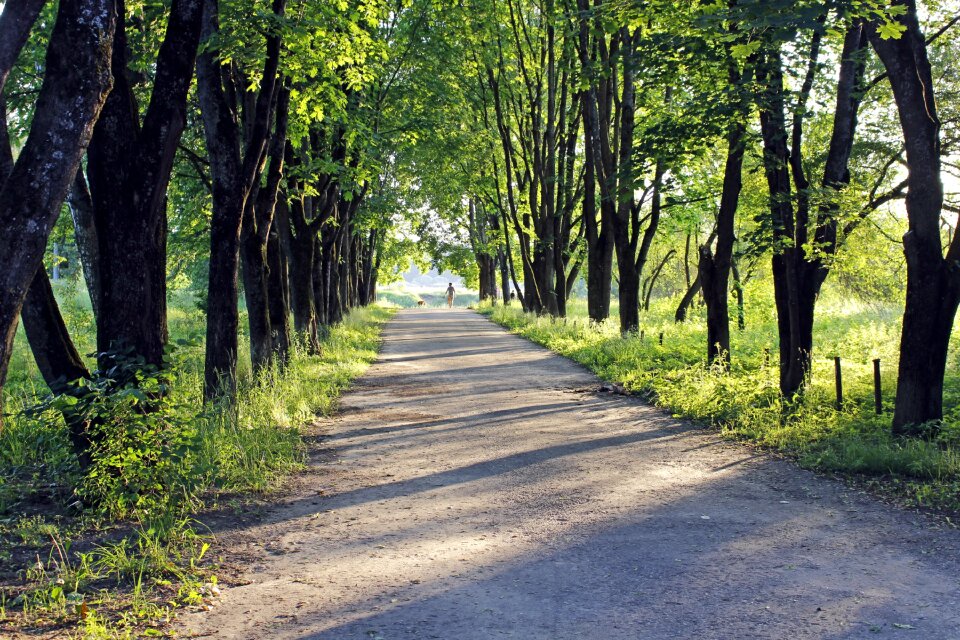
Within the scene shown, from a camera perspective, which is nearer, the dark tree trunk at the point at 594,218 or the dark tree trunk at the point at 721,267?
the dark tree trunk at the point at 721,267

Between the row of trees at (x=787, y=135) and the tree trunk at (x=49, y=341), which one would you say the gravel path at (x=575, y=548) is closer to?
the tree trunk at (x=49, y=341)

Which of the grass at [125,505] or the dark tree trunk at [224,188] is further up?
the dark tree trunk at [224,188]

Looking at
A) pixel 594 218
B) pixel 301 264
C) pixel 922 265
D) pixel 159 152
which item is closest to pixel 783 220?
pixel 922 265

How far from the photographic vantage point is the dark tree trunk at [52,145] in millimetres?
4367

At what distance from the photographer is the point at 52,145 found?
15.0 feet

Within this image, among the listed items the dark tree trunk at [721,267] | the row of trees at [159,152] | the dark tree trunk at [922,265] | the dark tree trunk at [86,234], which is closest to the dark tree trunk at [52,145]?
the row of trees at [159,152]

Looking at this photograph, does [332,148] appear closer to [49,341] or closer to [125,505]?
[49,341]

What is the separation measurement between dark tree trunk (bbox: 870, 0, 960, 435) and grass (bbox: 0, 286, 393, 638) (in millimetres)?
6413

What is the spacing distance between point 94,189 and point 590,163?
51.3ft

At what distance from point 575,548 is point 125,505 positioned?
3426 mm

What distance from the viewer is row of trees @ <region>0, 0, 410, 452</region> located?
4.59 m

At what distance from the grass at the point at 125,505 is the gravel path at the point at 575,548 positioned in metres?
0.34

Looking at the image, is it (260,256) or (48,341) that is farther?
(260,256)

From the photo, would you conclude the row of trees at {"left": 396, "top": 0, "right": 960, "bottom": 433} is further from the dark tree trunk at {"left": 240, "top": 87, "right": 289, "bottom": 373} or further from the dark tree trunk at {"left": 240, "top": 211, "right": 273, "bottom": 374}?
the dark tree trunk at {"left": 240, "top": 211, "right": 273, "bottom": 374}
